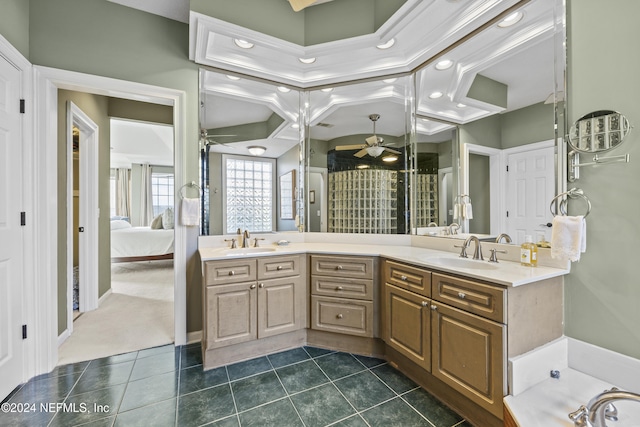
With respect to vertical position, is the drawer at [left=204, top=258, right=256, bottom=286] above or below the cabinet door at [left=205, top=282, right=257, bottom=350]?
above

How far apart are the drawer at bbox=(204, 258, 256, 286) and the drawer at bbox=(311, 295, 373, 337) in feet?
1.98

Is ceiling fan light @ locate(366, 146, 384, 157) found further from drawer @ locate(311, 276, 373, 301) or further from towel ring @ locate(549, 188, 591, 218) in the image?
towel ring @ locate(549, 188, 591, 218)

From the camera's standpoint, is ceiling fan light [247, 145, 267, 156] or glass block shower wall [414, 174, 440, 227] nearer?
glass block shower wall [414, 174, 440, 227]

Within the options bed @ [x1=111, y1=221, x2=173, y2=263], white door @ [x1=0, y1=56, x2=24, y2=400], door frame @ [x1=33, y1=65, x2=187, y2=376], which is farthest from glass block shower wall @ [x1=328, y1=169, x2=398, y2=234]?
bed @ [x1=111, y1=221, x2=173, y2=263]

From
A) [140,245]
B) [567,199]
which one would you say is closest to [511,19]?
[567,199]

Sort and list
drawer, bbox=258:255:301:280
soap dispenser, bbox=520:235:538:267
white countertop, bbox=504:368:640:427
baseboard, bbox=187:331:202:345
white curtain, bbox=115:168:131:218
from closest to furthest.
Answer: white countertop, bbox=504:368:640:427 < soap dispenser, bbox=520:235:538:267 < drawer, bbox=258:255:301:280 < baseboard, bbox=187:331:202:345 < white curtain, bbox=115:168:131:218

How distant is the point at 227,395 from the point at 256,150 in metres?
2.09

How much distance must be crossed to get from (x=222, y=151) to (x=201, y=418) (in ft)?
6.80

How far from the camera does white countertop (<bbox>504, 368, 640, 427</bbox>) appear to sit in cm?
120

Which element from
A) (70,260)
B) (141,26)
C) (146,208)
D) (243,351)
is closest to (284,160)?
(141,26)

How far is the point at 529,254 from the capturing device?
5.57 ft

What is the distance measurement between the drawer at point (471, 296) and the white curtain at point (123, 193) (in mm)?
9494

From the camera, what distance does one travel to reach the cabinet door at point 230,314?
80.7 inches

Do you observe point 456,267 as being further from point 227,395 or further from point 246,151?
point 246,151
